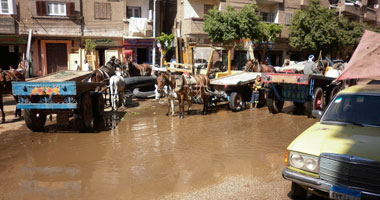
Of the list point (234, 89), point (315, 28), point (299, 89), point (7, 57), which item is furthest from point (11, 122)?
point (315, 28)

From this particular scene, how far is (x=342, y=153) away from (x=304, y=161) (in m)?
0.49

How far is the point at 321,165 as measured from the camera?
4.05 metres

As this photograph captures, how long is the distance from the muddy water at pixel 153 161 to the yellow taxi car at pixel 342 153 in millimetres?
1058

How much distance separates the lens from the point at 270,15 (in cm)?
2992

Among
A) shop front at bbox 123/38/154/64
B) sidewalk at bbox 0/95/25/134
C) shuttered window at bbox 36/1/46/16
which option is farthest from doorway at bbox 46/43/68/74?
sidewalk at bbox 0/95/25/134

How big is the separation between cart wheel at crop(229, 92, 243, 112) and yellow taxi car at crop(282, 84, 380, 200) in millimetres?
7374

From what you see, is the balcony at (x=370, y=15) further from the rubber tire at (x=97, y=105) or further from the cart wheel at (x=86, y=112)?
the cart wheel at (x=86, y=112)

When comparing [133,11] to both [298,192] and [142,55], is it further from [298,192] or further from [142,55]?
[298,192]

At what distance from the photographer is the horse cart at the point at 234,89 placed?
1268cm

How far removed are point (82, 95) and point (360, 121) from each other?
7223 mm

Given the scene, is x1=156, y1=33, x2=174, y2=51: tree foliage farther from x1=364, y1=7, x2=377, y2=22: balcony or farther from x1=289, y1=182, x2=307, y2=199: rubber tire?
x1=364, y1=7, x2=377, y2=22: balcony

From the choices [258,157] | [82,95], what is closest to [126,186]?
[258,157]

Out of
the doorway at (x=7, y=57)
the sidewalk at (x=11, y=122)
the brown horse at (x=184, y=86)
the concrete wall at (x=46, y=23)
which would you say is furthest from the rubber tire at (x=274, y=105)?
the doorway at (x=7, y=57)

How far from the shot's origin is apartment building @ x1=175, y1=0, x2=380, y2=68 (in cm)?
2534
